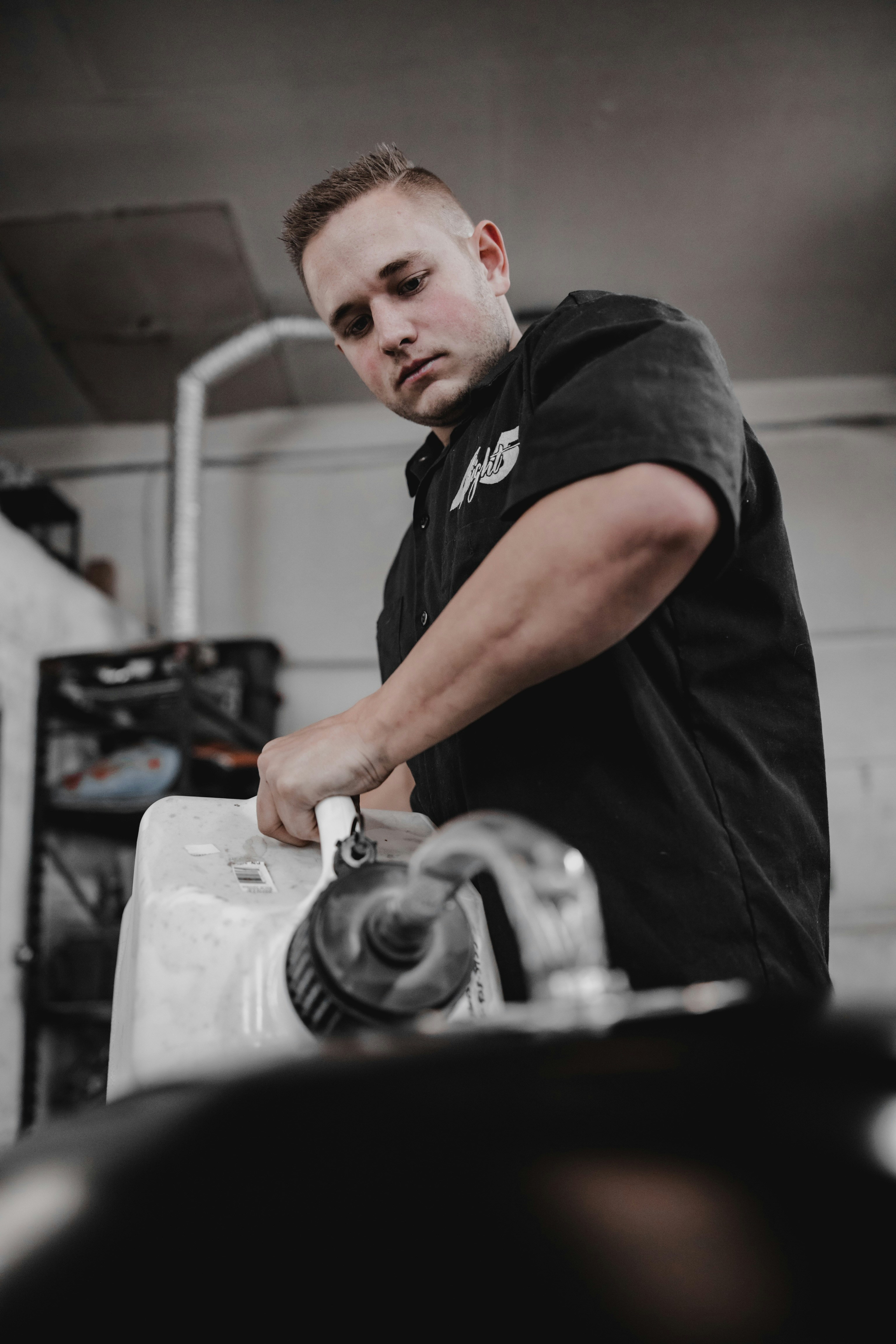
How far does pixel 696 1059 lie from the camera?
0.26m

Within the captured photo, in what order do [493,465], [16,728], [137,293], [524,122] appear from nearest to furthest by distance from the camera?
[493,465]
[524,122]
[16,728]
[137,293]

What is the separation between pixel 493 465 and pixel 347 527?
10.5 feet

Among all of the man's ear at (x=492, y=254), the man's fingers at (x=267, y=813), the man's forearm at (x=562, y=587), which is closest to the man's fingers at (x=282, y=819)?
the man's fingers at (x=267, y=813)

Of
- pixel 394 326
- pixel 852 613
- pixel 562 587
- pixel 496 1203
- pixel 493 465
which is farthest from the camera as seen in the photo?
pixel 852 613

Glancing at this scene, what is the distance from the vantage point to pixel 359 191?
1.03 m

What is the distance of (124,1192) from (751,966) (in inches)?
19.7

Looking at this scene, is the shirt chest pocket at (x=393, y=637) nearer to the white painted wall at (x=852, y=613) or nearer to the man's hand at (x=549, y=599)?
the man's hand at (x=549, y=599)

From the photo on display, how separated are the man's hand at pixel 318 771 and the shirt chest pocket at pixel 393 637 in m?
0.34

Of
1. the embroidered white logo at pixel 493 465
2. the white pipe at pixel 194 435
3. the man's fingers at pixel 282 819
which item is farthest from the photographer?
the white pipe at pixel 194 435

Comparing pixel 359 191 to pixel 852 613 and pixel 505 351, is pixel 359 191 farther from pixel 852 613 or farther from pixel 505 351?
pixel 852 613

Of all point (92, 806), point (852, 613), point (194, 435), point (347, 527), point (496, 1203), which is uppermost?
point (194, 435)

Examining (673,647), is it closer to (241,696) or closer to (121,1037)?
(121,1037)

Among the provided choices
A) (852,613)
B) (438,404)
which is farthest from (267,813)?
(852,613)

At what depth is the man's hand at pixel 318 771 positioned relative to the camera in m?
0.67
